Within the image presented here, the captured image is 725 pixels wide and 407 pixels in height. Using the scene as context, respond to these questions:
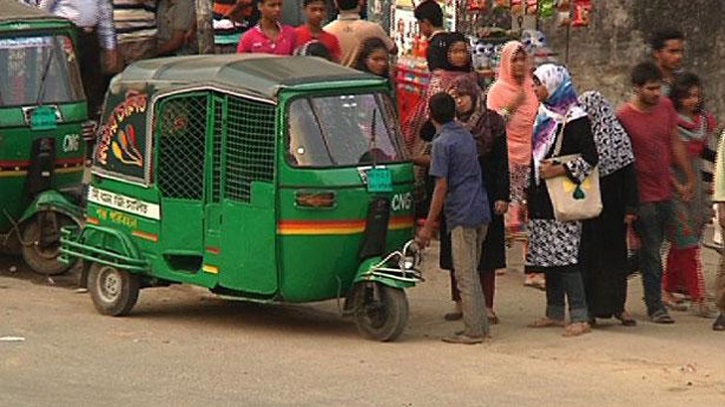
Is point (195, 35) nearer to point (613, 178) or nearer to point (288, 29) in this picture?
point (288, 29)

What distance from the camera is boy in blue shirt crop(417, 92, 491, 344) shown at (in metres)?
11.2

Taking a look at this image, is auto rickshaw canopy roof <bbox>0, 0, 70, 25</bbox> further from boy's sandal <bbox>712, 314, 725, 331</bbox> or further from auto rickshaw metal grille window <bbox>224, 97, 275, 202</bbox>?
boy's sandal <bbox>712, 314, 725, 331</bbox>

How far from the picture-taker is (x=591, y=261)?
11852mm

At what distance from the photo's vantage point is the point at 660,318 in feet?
39.9

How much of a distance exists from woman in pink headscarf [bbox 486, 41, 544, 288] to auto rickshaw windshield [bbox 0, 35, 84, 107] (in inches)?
125

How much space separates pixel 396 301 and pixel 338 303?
148 cm

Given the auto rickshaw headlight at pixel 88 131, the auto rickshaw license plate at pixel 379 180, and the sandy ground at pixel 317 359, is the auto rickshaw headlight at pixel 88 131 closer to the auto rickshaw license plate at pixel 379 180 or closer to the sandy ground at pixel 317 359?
the sandy ground at pixel 317 359

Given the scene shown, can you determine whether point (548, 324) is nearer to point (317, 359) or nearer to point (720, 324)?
point (720, 324)

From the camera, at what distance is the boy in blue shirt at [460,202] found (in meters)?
11.2

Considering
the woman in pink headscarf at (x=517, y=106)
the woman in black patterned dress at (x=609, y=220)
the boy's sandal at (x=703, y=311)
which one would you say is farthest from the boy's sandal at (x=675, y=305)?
the woman in pink headscarf at (x=517, y=106)

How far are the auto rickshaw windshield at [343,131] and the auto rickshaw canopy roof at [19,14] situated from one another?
133 inches

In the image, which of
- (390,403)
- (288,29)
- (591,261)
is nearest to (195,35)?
(288,29)

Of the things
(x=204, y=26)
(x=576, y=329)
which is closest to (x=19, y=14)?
(x=204, y=26)

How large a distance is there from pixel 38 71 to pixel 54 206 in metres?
1.06
